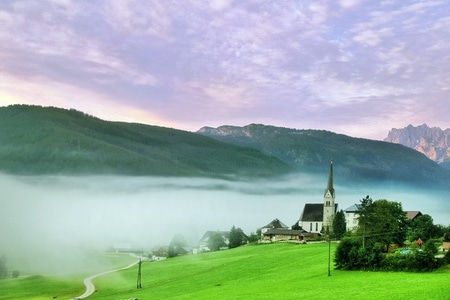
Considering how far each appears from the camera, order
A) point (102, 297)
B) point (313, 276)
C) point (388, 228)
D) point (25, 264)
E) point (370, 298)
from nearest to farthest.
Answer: point (370, 298) → point (313, 276) → point (102, 297) → point (388, 228) → point (25, 264)

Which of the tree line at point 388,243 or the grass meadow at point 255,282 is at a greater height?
the tree line at point 388,243

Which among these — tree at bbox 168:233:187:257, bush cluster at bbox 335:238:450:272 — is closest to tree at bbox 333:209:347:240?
bush cluster at bbox 335:238:450:272

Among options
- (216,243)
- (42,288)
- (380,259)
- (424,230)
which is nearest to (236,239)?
(216,243)

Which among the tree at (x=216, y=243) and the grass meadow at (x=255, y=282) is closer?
the grass meadow at (x=255, y=282)

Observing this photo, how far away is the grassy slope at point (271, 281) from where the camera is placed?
59031 mm

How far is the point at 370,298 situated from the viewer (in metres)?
53.9

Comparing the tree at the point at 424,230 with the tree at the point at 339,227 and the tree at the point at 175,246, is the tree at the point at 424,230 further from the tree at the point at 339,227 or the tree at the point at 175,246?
the tree at the point at 175,246

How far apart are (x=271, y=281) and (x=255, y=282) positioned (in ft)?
9.68

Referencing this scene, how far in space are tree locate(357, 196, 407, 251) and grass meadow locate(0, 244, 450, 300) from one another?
29.8 feet

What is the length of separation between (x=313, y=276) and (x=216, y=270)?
28.5m

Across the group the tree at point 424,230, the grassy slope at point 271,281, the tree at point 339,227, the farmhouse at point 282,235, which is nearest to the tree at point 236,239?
the farmhouse at point 282,235

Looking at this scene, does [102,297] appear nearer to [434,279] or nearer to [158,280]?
[158,280]

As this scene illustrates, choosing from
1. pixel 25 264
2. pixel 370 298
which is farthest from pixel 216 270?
pixel 25 264

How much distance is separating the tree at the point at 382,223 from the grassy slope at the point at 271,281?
29.3ft
